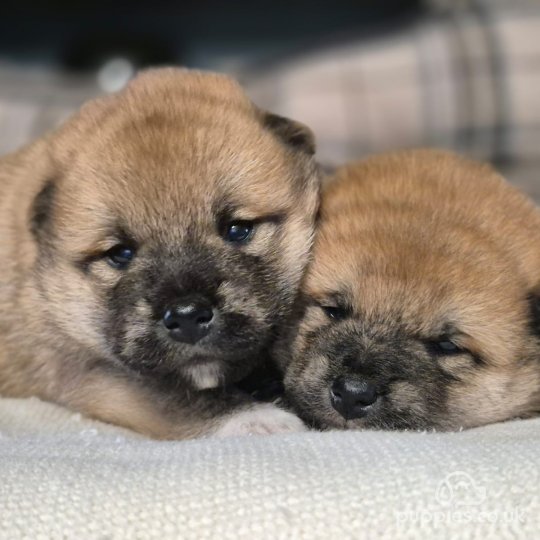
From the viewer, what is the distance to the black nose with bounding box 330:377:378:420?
153 cm

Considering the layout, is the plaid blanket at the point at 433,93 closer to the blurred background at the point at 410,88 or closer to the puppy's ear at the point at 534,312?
the blurred background at the point at 410,88

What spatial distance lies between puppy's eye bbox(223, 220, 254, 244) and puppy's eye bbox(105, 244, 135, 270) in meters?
0.20

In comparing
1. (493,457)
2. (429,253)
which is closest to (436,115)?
(429,253)

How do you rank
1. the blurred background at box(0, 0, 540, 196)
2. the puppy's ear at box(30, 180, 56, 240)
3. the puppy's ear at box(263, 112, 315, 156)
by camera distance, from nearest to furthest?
the puppy's ear at box(30, 180, 56, 240)
the puppy's ear at box(263, 112, 315, 156)
the blurred background at box(0, 0, 540, 196)

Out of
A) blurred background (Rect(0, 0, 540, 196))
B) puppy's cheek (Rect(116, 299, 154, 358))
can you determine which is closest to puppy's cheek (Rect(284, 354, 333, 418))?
puppy's cheek (Rect(116, 299, 154, 358))

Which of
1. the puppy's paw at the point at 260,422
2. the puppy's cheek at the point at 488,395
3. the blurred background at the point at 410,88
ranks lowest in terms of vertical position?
the blurred background at the point at 410,88

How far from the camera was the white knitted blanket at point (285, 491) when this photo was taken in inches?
44.8

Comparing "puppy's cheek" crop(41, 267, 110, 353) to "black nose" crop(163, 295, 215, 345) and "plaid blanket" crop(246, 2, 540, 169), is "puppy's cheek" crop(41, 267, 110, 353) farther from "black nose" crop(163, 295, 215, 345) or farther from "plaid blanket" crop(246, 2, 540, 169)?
"plaid blanket" crop(246, 2, 540, 169)

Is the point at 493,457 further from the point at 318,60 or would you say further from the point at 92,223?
the point at 318,60

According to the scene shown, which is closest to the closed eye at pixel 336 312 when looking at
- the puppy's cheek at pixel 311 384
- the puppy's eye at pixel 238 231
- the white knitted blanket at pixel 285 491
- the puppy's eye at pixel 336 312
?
the puppy's eye at pixel 336 312

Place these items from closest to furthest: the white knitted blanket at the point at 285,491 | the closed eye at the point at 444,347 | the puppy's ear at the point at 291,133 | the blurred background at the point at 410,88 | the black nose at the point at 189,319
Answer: the white knitted blanket at the point at 285,491, the black nose at the point at 189,319, the closed eye at the point at 444,347, the puppy's ear at the point at 291,133, the blurred background at the point at 410,88

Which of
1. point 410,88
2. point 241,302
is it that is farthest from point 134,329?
point 410,88

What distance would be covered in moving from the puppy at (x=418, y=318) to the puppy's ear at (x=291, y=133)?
0.22 metres

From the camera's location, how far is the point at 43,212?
71.3 inches
